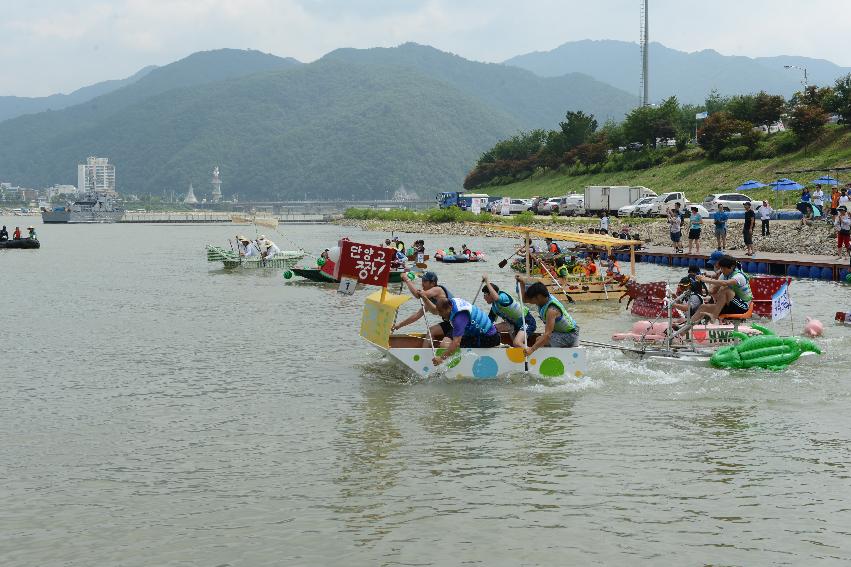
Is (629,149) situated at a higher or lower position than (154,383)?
higher

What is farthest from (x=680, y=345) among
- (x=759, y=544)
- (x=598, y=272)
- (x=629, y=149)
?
(x=629, y=149)

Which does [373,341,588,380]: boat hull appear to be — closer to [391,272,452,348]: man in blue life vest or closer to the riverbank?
[391,272,452,348]: man in blue life vest

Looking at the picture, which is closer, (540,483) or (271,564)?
(271,564)

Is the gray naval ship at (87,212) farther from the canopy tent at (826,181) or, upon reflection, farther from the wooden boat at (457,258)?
the canopy tent at (826,181)

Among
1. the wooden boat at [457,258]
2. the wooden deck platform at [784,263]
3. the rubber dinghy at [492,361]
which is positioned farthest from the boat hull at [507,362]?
the wooden boat at [457,258]

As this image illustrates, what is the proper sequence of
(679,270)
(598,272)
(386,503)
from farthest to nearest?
(679,270) → (598,272) → (386,503)

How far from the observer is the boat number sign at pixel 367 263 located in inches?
661

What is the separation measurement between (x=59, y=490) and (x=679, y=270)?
3414 centimetres

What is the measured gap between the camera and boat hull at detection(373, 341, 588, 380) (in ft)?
53.4

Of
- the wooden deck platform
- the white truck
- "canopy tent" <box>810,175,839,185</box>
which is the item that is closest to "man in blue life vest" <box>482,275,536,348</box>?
the wooden deck platform

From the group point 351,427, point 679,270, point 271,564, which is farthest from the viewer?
point 679,270

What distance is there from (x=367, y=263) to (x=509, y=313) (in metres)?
2.74

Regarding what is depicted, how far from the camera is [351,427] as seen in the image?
13953 mm

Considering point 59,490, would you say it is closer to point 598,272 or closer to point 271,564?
point 271,564
